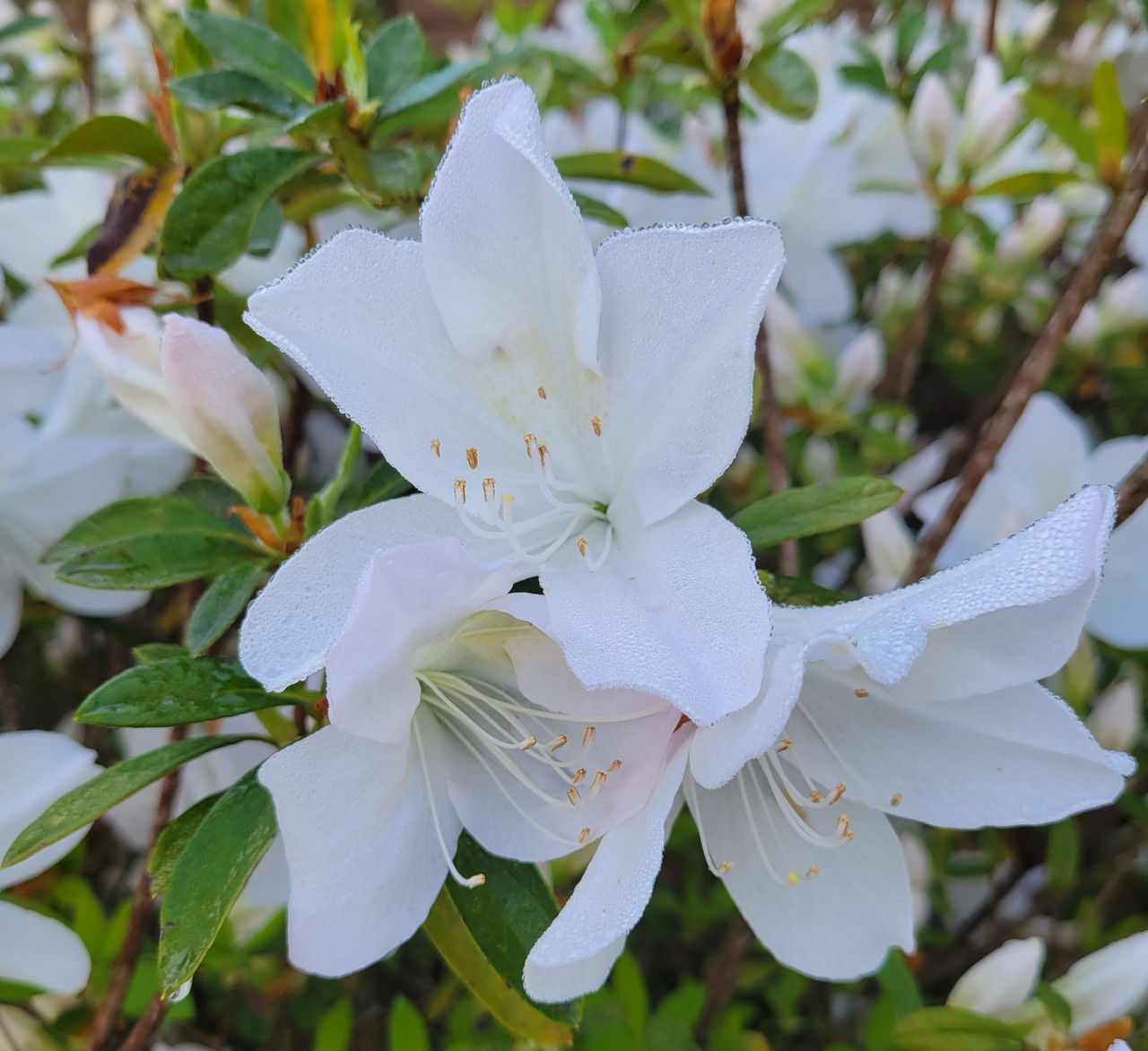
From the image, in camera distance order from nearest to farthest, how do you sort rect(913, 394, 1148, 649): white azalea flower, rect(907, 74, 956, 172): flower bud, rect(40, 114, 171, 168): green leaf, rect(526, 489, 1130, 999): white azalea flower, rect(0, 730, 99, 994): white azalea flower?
rect(526, 489, 1130, 999): white azalea flower → rect(0, 730, 99, 994): white azalea flower → rect(40, 114, 171, 168): green leaf → rect(913, 394, 1148, 649): white azalea flower → rect(907, 74, 956, 172): flower bud

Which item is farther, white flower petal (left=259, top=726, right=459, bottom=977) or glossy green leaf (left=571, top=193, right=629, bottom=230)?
glossy green leaf (left=571, top=193, right=629, bottom=230)

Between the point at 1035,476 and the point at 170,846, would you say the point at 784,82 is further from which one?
the point at 170,846

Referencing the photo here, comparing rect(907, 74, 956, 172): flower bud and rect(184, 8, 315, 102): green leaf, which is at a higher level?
rect(184, 8, 315, 102): green leaf

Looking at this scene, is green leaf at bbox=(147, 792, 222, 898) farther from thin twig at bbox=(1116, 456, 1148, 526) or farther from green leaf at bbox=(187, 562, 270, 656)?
thin twig at bbox=(1116, 456, 1148, 526)

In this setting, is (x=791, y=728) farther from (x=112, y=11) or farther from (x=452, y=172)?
(x=112, y=11)

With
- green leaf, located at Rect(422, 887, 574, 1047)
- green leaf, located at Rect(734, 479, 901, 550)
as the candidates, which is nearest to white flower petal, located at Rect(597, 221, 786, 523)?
green leaf, located at Rect(734, 479, 901, 550)

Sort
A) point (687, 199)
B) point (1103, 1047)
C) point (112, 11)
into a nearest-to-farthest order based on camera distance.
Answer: point (1103, 1047), point (687, 199), point (112, 11)

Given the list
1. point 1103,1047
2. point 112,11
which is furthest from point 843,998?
point 112,11
